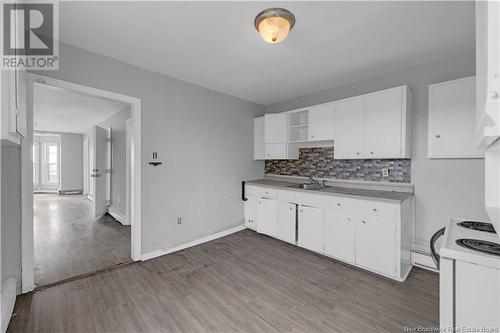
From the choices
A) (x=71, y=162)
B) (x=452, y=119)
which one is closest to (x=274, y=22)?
(x=452, y=119)

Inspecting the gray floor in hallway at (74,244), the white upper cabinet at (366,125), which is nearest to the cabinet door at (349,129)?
the white upper cabinet at (366,125)

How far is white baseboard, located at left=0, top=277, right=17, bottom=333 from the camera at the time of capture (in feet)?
4.94

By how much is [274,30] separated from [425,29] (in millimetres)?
1396

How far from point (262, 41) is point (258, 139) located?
211 centimetres

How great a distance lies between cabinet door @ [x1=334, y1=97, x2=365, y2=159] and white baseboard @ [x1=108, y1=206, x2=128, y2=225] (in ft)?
13.4

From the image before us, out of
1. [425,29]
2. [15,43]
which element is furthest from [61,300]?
[425,29]

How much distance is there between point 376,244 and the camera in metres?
2.35

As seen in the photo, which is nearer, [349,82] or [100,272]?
[100,272]

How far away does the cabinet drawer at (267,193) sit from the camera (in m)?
3.43

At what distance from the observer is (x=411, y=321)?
66.6 inches

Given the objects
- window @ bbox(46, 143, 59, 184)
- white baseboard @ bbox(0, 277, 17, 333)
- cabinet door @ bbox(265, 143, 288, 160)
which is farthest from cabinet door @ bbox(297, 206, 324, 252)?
window @ bbox(46, 143, 59, 184)

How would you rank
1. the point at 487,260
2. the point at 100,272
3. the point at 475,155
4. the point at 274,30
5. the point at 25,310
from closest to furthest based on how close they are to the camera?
the point at 487,260 → the point at 274,30 → the point at 25,310 → the point at 475,155 → the point at 100,272

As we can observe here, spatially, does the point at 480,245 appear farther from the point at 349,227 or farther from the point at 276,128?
the point at 276,128

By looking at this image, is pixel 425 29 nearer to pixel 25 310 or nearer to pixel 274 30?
pixel 274 30
